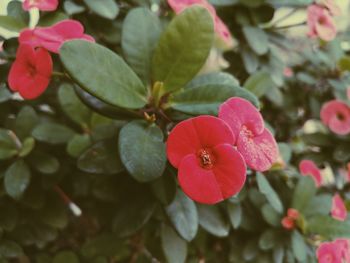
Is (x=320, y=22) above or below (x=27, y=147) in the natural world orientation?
Result: below

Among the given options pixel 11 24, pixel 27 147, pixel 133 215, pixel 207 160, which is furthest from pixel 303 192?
pixel 11 24

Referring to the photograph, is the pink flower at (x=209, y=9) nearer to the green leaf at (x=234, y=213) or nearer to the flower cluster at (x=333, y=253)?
the green leaf at (x=234, y=213)

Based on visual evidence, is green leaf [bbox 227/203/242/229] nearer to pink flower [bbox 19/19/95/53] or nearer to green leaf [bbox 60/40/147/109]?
green leaf [bbox 60/40/147/109]

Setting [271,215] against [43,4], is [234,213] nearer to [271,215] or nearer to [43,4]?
[271,215]

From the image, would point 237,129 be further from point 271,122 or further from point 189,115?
point 271,122

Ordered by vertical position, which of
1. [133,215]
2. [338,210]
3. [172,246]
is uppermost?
[133,215]

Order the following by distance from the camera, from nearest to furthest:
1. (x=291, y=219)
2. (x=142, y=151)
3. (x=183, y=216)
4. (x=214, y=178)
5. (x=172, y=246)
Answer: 1. (x=214, y=178)
2. (x=142, y=151)
3. (x=183, y=216)
4. (x=172, y=246)
5. (x=291, y=219)
